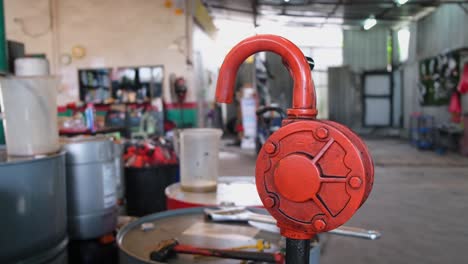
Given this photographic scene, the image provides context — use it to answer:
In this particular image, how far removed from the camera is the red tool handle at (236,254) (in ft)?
3.50

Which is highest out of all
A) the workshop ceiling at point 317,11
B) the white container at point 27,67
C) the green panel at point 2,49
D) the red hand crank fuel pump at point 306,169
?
the workshop ceiling at point 317,11

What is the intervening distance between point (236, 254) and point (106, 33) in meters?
7.21

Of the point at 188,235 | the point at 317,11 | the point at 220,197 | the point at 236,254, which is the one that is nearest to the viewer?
the point at 236,254

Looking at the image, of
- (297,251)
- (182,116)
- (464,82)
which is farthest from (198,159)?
(464,82)

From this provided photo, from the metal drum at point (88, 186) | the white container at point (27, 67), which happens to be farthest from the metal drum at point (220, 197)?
the white container at point (27, 67)

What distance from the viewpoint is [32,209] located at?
1417 millimetres

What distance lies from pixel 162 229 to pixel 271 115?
5.97m

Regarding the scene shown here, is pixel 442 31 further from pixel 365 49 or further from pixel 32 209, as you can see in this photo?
pixel 32 209

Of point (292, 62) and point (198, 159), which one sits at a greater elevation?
point (292, 62)

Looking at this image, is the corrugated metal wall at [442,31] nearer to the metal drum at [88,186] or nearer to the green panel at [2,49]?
the metal drum at [88,186]

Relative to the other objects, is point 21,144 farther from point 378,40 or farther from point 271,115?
point 378,40

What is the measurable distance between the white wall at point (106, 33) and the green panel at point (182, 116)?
0.80 feet

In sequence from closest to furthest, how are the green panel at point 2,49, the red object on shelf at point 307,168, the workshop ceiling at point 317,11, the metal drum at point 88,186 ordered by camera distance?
1. the red object on shelf at point 307,168
2. the metal drum at point 88,186
3. the green panel at point 2,49
4. the workshop ceiling at point 317,11

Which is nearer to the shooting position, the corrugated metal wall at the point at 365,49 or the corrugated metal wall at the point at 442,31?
the corrugated metal wall at the point at 442,31
